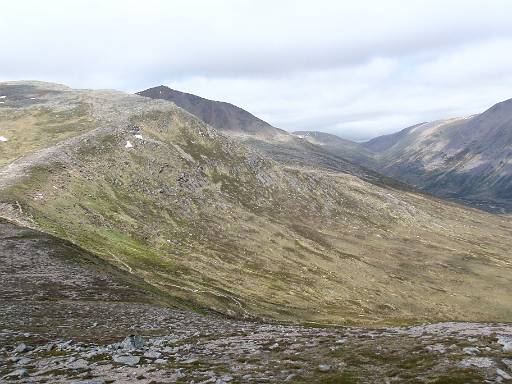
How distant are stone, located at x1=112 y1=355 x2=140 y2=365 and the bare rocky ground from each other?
0.05 metres

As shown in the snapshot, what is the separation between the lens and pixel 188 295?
79125 millimetres

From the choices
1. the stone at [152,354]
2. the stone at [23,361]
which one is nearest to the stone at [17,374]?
the stone at [23,361]

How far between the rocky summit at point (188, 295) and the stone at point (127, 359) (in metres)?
0.12

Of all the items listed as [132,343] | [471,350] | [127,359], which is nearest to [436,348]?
[471,350]

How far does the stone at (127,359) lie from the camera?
76.2 feet

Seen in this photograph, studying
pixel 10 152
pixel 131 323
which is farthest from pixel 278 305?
pixel 10 152

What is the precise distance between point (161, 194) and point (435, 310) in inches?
4198

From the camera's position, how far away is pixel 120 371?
71.4 ft

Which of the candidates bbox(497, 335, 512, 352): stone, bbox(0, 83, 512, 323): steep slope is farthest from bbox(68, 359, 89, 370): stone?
bbox(0, 83, 512, 323): steep slope

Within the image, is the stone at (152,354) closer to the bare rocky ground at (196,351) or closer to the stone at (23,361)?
the bare rocky ground at (196,351)

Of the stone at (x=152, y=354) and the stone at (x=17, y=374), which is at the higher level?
the stone at (x=17, y=374)

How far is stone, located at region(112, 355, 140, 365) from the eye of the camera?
23.2m

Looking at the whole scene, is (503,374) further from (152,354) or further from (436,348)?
(152,354)

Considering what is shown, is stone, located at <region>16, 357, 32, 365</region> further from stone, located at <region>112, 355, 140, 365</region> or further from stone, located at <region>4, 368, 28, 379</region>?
stone, located at <region>112, 355, 140, 365</region>
